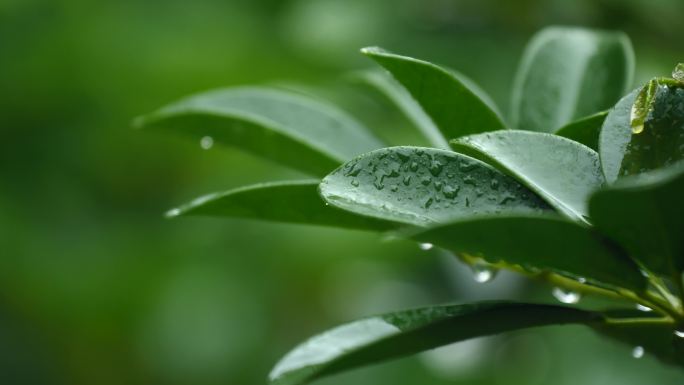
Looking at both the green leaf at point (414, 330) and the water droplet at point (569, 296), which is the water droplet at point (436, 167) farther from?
the water droplet at point (569, 296)

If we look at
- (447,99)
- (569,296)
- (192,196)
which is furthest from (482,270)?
(192,196)

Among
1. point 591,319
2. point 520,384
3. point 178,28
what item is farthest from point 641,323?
point 178,28

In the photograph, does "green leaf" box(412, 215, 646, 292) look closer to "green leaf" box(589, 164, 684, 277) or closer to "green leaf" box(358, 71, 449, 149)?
"green leaf" box(589, 164, 684, 277)

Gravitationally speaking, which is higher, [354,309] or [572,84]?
[572,84]

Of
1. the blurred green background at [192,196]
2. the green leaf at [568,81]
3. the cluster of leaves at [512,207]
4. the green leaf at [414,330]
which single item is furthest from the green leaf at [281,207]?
the blurred green background at [192,196]

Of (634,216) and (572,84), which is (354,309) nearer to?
(572,84)

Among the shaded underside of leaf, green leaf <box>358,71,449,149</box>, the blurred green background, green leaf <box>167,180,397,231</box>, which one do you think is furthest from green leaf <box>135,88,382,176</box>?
the blurred green background
